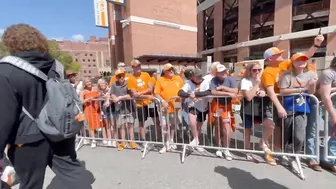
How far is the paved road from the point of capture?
273 centimetres

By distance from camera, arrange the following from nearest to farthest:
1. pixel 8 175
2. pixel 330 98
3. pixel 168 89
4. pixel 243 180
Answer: pixel 8 175 < pixel 330 98 < pixel 243 180 < pixel 168 89

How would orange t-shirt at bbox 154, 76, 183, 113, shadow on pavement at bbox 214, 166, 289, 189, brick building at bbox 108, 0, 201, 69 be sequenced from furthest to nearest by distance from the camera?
brick building at bbox 108, 0, 201, 69 < orange t-shirt at bbox 154, 76, 183, 113 < shadow on pavement at bbox 214, 166, 289, 189

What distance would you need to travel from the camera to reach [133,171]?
3.22 metres

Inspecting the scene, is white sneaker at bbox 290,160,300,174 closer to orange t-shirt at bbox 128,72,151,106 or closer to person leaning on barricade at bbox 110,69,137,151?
person leaning on barricade at bbox 110,69,137,151

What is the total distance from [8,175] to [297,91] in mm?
3416

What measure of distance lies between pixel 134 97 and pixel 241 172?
2.31 meters

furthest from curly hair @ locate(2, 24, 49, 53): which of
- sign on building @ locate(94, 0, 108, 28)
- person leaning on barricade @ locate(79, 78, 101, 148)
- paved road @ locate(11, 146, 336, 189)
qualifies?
sign on building @ locate(94, 0, 108, 28)

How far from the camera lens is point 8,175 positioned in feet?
5.33

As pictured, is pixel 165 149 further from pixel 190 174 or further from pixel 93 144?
pixel 93 144

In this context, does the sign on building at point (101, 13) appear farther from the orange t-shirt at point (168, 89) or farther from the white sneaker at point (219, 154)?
the white sneaker at point (219, 154)

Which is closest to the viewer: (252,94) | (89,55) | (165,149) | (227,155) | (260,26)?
(252,94)

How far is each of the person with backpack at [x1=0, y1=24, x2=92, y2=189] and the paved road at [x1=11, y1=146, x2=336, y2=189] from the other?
1.43 meters

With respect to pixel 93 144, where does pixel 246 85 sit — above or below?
above

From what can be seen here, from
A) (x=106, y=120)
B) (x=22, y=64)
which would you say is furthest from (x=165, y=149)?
(x=22, y=64)
